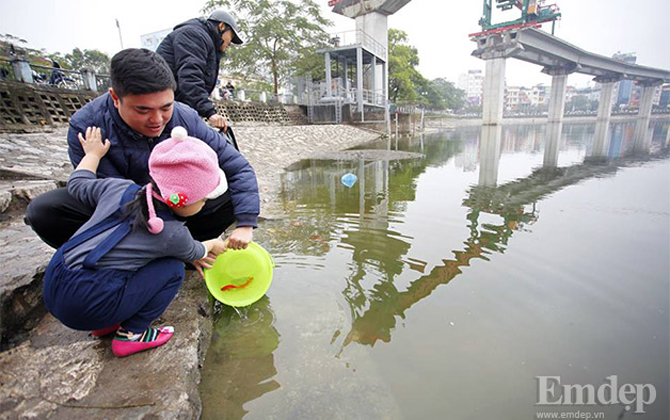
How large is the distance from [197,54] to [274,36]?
62.5 ft

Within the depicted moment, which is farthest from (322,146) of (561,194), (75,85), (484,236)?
(484,236)

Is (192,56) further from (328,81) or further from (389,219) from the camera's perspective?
(328,81)

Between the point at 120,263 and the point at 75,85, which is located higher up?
the point at 75,85

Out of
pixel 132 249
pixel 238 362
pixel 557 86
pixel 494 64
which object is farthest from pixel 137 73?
pixel 557 86

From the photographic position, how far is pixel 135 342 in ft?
4.36

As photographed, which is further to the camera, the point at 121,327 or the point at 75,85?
the point at 75,85

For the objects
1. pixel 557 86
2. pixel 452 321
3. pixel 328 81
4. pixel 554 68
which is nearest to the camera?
pixel 452 321

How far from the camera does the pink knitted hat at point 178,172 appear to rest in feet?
3.93

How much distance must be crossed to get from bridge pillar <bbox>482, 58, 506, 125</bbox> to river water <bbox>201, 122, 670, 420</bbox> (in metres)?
37.5

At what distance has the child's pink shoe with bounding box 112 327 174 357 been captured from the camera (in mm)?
1310

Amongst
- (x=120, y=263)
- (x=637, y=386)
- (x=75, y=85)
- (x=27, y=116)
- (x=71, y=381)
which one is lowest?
(x=637, y=386)

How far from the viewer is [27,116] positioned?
6992 millimetres

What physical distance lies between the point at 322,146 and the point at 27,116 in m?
8.59

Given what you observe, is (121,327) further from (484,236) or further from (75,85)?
(75,85)
